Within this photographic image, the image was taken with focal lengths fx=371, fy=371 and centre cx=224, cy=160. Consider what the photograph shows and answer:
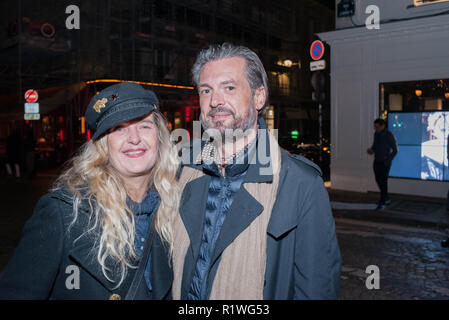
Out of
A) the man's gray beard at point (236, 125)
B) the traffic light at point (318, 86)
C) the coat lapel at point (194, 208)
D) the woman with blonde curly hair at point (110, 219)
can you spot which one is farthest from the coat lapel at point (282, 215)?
the traffic light at point (318, 86)

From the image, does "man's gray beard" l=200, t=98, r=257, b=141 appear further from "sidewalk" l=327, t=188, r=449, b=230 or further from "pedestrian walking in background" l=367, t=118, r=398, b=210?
"pedestrian walking in background" l=367, t=118, r=398, b=210

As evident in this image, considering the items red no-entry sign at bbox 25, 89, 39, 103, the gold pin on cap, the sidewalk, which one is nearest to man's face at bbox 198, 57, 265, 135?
the gold pin on cap

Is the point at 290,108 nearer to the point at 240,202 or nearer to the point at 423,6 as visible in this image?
the point at 423,6


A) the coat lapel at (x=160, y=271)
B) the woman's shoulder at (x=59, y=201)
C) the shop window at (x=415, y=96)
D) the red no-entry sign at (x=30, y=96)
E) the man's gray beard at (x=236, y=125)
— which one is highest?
the red no-entry sign at (x=30, y=96)

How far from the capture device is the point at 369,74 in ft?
36.9

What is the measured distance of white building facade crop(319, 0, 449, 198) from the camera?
33.3 feet

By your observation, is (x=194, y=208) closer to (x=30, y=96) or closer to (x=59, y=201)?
(x=59, y=201)

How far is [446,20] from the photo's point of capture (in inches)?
381

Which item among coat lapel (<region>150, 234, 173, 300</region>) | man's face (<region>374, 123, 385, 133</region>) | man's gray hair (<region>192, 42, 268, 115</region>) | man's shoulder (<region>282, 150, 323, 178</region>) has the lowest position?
coat lapel (<region>150, 234, 173, 300</region>)

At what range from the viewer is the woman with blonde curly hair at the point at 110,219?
5.71ft

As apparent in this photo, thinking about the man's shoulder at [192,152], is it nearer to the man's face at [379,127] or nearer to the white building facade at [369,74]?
the man's face at [379,127]

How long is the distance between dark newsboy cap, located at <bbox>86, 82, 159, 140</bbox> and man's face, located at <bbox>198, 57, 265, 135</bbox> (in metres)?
0.38

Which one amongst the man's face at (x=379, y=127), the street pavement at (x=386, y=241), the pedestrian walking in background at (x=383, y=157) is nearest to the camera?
the street pavement at (x=386, y=241)

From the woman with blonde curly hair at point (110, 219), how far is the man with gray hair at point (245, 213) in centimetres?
16
